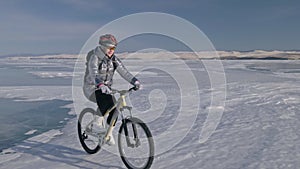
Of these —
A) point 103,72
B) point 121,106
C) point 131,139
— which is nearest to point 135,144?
point 131,139

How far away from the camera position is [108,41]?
4043 millimetres

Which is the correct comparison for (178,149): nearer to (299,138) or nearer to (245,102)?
(299,138)

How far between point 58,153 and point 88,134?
0.65 meters

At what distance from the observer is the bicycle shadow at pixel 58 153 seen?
14.2 ft

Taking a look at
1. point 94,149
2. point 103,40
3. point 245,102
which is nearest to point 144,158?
point 94,149

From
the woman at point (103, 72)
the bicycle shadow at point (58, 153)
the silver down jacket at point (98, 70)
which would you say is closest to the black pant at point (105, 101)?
the woman at point (103, 72)

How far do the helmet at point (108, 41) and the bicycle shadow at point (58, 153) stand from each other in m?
1.85

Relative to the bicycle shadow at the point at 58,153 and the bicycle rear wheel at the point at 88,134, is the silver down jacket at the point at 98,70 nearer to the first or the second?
the bicycle rear wheel at the point at 88,134

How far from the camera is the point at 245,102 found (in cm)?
922

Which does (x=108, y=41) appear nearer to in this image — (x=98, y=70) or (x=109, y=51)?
(x=109, y=51)

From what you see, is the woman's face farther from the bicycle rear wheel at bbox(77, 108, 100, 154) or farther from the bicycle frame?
the bicycle rear wheel at bbox(77, 108, 100, 154)

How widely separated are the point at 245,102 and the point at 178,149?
17.3 feet

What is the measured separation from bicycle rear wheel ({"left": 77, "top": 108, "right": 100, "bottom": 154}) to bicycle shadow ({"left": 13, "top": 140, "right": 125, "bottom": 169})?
143 millimetres

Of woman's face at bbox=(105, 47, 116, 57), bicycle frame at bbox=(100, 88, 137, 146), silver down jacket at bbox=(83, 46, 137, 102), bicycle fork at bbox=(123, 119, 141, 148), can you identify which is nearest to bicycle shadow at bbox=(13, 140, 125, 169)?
bicycle fork at bbox=(123, 119, 141, 148)
